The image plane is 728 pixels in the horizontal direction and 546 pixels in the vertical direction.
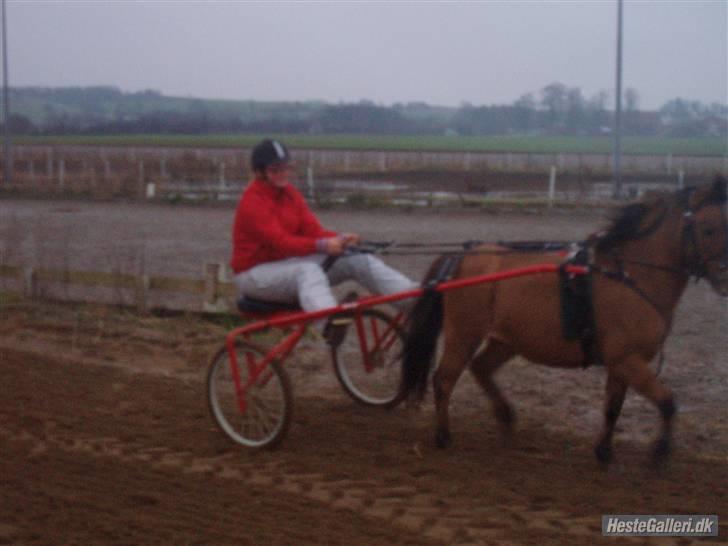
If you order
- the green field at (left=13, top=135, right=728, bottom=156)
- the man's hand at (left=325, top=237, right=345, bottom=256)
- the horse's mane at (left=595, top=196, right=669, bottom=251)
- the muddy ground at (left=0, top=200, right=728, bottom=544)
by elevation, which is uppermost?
the green field at (left=13, top=135, right=728, bottom=156)

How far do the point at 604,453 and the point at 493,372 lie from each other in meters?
1.08

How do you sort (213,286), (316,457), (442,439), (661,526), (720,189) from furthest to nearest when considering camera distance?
1. (213,286)
2. (442,439)
3. (316,457)
4. (720,189)
5. (661,526)

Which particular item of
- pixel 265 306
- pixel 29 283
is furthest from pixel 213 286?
pixel 265 306

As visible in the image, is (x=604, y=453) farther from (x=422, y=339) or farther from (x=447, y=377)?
(x=422, y=339)

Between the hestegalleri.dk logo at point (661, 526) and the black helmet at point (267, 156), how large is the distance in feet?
10.3

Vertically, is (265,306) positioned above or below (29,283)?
above

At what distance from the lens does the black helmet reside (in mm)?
6906

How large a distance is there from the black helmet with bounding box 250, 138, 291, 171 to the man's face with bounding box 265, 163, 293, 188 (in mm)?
28

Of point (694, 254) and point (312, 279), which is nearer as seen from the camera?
point (694, 254)

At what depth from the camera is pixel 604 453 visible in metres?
6.17

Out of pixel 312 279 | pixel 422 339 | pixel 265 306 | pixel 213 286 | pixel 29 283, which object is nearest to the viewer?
pixel 422 339

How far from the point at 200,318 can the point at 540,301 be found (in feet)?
19.3

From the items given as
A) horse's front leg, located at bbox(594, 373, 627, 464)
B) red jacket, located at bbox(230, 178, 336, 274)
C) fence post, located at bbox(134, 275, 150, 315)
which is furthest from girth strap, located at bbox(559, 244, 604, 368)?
fence post, located at bbox(134, 275, 150, 315)

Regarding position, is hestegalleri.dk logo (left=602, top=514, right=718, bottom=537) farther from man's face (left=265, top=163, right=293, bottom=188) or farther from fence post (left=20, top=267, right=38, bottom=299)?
fence post (left=20, top=267, right=38, bottom=299)
